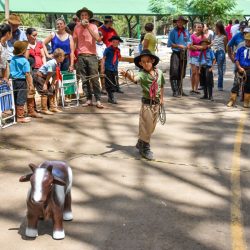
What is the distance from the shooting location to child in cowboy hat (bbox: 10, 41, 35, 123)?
9.12m

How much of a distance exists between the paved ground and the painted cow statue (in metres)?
0.16

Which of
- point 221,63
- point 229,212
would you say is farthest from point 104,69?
point 229,212

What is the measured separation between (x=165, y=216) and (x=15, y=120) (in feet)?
16.4

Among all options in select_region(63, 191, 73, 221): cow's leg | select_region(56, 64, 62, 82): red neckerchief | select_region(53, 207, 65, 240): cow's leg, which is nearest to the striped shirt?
select_region(56, 64, 62, 82): red neckerchief

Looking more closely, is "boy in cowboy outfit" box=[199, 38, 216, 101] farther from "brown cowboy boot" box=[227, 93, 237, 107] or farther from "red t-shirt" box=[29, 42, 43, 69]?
"red t-shirt" box=[29, 42, 43, 69]

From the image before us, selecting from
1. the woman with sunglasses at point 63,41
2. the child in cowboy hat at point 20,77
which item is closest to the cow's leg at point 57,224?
the child in cowboy hat at point 20,77

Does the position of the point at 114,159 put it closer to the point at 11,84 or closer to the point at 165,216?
the point at 165,216

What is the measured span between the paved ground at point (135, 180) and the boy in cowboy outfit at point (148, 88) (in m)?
0.53

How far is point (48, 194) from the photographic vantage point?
Result: 455 centimetres

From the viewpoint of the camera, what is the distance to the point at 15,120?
372 inches

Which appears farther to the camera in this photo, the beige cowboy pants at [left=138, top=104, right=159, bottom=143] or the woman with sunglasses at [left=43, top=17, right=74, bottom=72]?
the woman with sunglasses at [left=43, top=17, right=74, bottom=72]

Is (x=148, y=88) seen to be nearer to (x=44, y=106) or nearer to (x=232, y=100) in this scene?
(x=44, y=106)

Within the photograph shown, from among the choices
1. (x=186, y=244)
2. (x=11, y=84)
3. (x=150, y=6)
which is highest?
(x=150, y=6)

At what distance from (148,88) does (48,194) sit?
3011mm
